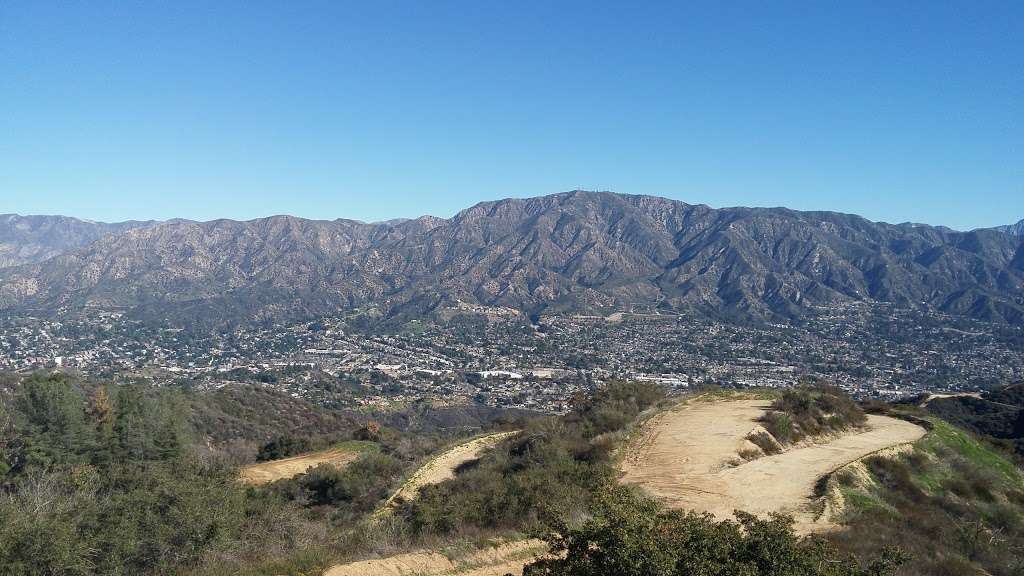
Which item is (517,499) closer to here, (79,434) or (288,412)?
(79,434)

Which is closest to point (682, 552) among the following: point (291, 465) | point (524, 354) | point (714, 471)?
point (714, 471)

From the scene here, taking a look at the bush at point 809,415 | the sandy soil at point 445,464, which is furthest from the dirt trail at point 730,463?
the sandy soil at point 445,464

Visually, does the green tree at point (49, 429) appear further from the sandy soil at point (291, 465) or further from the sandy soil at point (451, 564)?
the sandy soil at point (451, 564)

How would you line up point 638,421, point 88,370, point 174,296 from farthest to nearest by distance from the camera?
point 174,296 < point 88,370 < point 638,421

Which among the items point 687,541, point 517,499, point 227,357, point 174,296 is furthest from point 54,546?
point 174,296

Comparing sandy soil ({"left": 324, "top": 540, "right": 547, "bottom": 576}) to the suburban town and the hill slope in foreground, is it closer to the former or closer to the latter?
the hill slope in foreground

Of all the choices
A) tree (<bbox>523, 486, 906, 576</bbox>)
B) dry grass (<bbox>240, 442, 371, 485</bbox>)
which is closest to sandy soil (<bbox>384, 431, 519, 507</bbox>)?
dry grass (<bbox>240, 442, 371, 485</bbox>)
